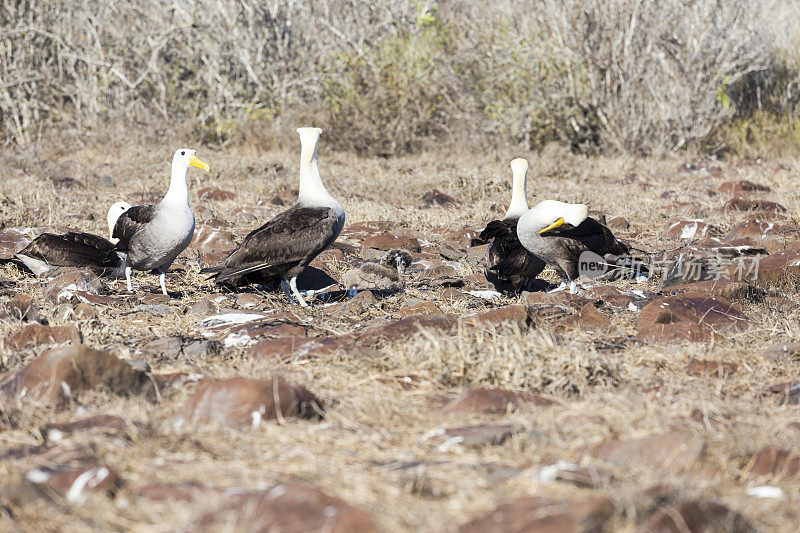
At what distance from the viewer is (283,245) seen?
580 centimetres

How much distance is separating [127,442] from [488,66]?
13423mm

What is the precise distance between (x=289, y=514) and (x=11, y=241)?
244 inches

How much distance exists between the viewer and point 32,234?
758 cm

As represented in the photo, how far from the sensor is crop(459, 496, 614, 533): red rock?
199 cm

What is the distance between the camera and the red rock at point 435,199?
987 cm

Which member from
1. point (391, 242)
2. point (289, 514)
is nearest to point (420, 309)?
point (391, 242)

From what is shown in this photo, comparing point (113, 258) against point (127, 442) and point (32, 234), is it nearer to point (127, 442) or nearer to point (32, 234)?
point (32, 234)

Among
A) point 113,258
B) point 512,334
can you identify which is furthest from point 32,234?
point 512,334

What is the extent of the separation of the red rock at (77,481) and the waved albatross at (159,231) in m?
3.64

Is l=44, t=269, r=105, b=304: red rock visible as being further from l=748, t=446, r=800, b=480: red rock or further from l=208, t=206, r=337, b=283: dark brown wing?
l=748, t=446, r=800, b=480: red rock

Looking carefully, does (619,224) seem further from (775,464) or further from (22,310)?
(775,464)

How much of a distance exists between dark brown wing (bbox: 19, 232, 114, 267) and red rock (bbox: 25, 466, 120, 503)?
13.8 feet

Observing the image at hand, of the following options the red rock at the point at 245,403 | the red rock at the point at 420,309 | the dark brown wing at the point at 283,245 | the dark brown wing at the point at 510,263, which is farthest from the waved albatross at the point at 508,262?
the red rock at the point at 245,403

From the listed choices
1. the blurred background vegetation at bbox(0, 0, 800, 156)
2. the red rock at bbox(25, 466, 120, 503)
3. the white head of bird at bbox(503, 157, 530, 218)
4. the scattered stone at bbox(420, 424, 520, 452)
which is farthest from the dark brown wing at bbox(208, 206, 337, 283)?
the blurred background vegetation at bbox(0, 0, 800, 156)
